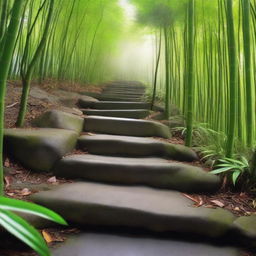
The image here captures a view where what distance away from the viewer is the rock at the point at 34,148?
5.82 feet

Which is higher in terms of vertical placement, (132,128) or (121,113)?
(121,113)

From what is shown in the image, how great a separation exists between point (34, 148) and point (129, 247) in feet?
3.31

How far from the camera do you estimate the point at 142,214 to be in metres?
1.31

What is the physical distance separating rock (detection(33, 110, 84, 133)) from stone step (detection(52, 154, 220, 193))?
0.60 m

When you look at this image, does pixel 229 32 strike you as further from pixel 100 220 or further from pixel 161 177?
pixel 100 220

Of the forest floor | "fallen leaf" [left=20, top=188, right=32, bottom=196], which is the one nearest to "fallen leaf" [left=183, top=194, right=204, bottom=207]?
the forest floor

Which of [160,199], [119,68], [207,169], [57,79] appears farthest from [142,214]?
[119,68]

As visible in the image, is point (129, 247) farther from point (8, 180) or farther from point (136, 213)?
point (8, 180)

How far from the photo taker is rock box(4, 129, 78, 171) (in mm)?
1774

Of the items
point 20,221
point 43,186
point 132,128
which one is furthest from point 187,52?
point 20,221

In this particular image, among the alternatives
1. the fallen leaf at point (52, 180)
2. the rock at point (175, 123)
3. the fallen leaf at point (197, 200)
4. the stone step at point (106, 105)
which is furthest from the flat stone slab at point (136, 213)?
the stone step at point (106, 105)

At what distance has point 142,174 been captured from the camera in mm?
1727

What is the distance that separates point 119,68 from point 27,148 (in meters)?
9.81

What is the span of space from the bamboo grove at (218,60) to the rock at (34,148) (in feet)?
3.75
